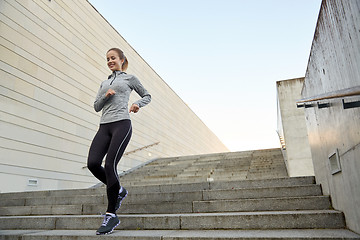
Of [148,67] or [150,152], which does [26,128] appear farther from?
[148,67]

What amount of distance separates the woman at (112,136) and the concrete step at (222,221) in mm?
385

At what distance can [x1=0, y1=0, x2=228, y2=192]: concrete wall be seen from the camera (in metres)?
4.96

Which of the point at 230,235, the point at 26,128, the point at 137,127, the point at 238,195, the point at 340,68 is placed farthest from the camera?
the point at 137,127

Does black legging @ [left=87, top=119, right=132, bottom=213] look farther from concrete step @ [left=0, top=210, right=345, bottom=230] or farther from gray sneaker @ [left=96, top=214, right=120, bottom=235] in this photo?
concrete step @ [left=0, top=210, right=345, bottom=230]

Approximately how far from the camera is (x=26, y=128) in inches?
205

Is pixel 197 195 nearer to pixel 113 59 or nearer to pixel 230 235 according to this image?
pixel 230 235

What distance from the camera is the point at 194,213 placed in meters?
2.87

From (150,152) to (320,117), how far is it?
8.37 metres

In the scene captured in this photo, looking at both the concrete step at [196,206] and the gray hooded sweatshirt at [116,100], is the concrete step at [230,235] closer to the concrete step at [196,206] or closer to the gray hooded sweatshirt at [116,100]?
the concrete step at [196,206]

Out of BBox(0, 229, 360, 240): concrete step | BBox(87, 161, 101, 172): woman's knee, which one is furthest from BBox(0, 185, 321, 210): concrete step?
BBox(87, 161, 101, 172): woman's knee

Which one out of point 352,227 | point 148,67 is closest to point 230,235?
point 352,227

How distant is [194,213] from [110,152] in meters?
1.17

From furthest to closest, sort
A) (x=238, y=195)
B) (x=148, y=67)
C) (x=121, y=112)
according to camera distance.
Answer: (x=148, y=67), (x=238, y=195), (x=121, y=112)

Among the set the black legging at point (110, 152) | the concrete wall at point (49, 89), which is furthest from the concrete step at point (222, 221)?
the concrete wall at point (49, 89)
